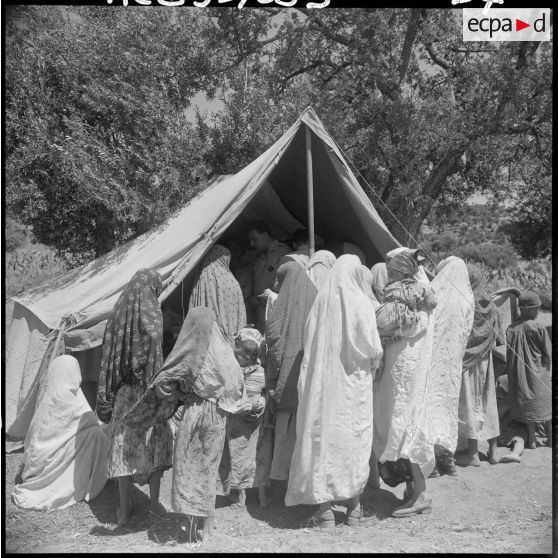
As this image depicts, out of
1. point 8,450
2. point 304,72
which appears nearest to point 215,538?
point 8,450

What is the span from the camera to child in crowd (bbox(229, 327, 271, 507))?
4.16 meters

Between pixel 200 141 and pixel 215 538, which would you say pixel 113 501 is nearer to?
pixel 215 538

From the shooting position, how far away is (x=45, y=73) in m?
7.25

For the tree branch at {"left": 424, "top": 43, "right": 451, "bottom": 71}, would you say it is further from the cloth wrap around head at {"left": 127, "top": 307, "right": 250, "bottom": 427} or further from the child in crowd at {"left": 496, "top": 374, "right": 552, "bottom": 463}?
the cloth wrap around head at {"left": 127, "top": 307, "right": 250, "bottom": 427}

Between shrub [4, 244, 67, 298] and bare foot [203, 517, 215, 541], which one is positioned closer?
bare foot [203, 517, 215, 541]

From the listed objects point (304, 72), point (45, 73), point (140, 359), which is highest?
point (304, 72)

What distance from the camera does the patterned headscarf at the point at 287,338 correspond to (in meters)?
4.20

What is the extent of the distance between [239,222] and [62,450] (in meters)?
3.48

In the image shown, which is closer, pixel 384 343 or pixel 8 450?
pixel 384 343

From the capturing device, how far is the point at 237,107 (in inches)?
329

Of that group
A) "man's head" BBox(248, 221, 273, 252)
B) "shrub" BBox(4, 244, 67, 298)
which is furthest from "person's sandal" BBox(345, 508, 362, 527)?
"shrub" BBox(4, 244, 67, 298)

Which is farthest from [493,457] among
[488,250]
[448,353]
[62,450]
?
[488,250]

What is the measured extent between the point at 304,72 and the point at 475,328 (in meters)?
6.13

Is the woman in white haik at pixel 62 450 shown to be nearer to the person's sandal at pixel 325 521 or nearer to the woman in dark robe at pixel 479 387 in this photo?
the person's sandal at pixel 325 521
